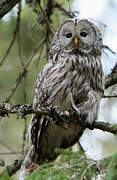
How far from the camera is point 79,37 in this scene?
4504 mm

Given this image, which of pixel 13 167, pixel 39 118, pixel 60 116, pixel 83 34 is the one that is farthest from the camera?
pixel 83 34

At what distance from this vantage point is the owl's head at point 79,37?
176 inches

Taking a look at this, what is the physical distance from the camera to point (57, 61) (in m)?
4.32

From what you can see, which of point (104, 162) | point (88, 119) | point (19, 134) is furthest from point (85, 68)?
point (19, 134)

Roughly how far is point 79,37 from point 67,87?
2.69 feet

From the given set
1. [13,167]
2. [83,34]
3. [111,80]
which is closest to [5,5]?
[83,34]

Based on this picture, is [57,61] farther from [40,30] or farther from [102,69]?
[40,30]

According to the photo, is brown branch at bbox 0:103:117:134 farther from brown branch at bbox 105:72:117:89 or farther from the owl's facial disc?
the owl's facial disc

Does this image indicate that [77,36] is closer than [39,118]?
No

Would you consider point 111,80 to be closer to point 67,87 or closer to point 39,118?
point 67,87

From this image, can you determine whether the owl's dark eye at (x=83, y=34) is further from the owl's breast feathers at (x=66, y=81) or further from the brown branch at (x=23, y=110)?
the brown branch at (x=23, y=110)

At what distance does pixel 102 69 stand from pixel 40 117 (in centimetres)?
93

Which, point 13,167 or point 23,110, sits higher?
point 23,110

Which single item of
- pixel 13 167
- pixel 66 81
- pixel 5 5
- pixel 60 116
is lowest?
pixel 13 167
